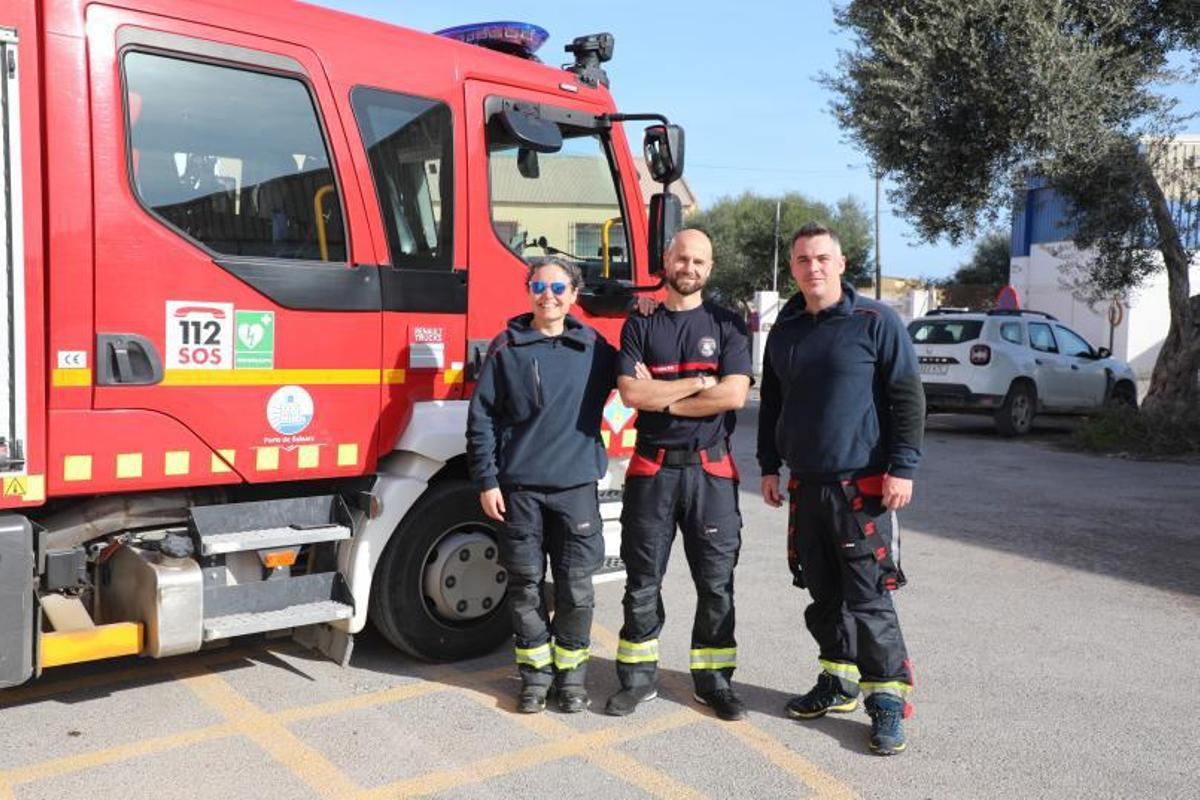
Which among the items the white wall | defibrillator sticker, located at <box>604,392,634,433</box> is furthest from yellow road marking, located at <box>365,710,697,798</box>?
the white wall

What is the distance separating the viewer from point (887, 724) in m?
3.86

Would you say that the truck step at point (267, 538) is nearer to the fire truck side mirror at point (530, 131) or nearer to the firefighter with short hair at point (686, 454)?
the firefighter with short hair at point (686, 454)

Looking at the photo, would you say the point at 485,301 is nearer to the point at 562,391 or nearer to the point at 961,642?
the point at 562,391

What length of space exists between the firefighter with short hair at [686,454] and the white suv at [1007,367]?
1019cm

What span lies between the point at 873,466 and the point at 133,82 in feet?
9.44

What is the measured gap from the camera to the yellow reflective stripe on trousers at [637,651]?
4.20 meters

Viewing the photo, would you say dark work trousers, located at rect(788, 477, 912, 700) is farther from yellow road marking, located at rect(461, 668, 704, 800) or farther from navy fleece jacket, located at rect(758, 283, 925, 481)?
yellow road marking, located at rect(461, 668, 704, 800)

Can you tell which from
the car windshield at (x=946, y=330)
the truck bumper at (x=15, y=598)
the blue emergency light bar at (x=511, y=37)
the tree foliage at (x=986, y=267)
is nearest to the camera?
the truck bumper at (x=15, y=598)

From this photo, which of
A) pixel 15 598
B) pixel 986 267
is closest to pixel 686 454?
pixel 15 598

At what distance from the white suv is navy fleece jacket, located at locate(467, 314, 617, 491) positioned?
10356mm

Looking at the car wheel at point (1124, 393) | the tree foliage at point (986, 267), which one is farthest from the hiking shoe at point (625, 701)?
the tree foliage at point (986, 267)

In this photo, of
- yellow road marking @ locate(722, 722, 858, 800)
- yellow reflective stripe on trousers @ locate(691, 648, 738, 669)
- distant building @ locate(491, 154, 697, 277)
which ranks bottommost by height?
yellow road marking @ locate(722, 722, 858, 800)

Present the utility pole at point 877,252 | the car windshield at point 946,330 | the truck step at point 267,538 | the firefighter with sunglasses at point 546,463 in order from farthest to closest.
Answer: the utility pole at point 877,252
the car windshield at point 946,330
the firefighter with sunglasses at point 546,463
the truck step at point 267,538

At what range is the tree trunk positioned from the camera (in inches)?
508
